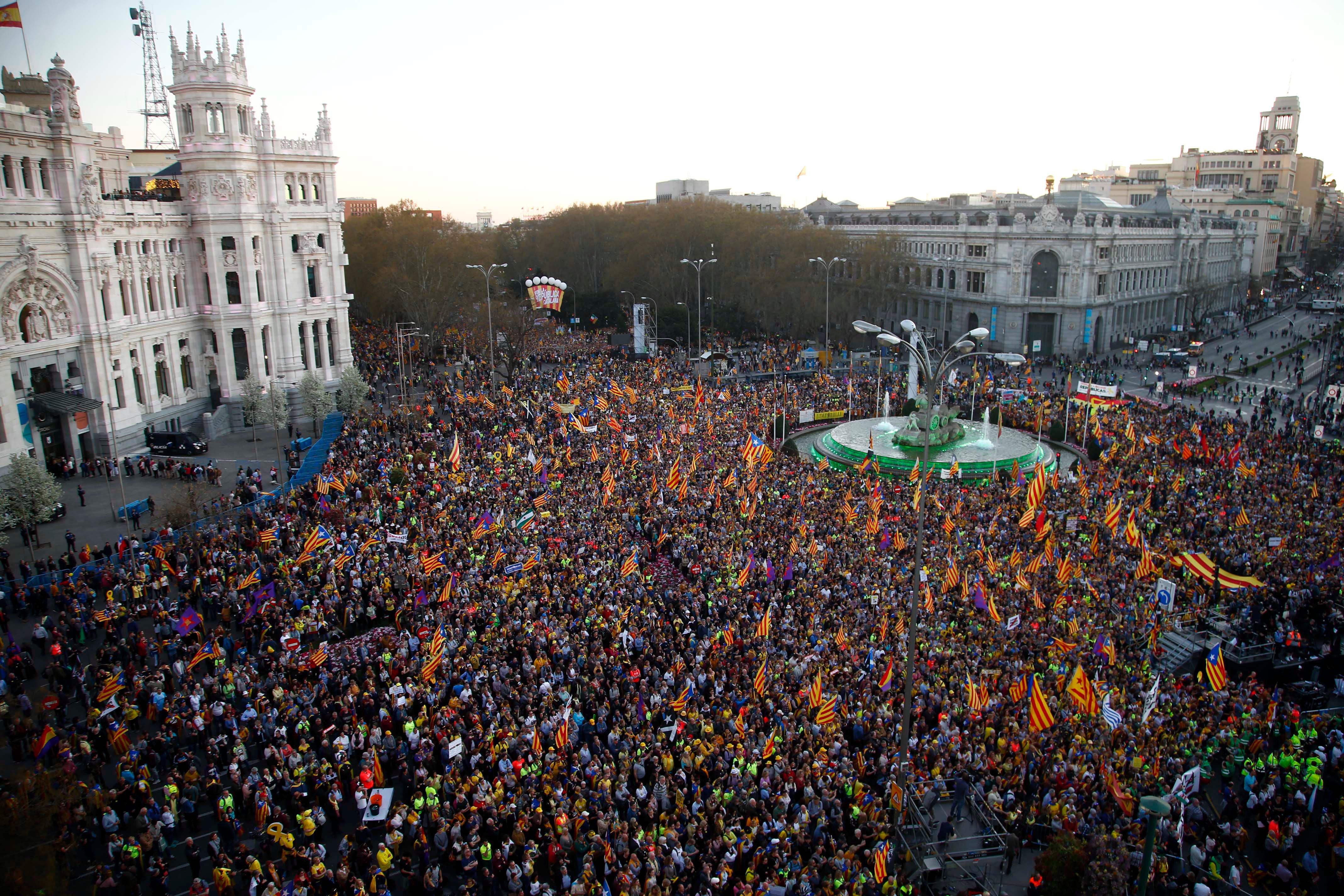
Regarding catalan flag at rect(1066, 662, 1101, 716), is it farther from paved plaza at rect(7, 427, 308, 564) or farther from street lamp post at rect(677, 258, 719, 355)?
street lamp post at rect(677, 258, 719, 355)

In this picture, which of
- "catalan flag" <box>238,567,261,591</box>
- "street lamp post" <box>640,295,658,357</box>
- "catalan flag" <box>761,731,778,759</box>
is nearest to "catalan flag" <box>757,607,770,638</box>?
"catalan flag" <box>761,731,778,759</box>

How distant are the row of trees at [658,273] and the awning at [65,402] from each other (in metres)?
26.6

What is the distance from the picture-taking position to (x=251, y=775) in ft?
48.5

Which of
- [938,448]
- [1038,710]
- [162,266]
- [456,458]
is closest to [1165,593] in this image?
[1038,710]

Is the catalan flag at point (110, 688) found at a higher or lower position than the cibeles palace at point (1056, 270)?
lower

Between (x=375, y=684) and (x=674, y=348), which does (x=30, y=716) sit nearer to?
(x=375, y=684)

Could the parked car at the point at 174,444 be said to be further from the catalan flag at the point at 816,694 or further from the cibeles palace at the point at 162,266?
the catalan flag at the point at 816,694

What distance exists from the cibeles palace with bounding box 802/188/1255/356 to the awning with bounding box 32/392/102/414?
185 feet

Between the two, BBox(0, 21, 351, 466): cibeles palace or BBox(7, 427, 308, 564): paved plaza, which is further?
BBox(0, 21, 351, 466): cibeles palace

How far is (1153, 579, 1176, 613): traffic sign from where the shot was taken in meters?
20.2

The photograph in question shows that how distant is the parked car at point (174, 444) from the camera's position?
38781 millimetres

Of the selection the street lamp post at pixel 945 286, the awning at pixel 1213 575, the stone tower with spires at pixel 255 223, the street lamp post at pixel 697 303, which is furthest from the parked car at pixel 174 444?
the street lamp post at pixel 945 286

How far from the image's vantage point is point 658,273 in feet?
257

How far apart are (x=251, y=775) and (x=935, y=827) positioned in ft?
37.7
